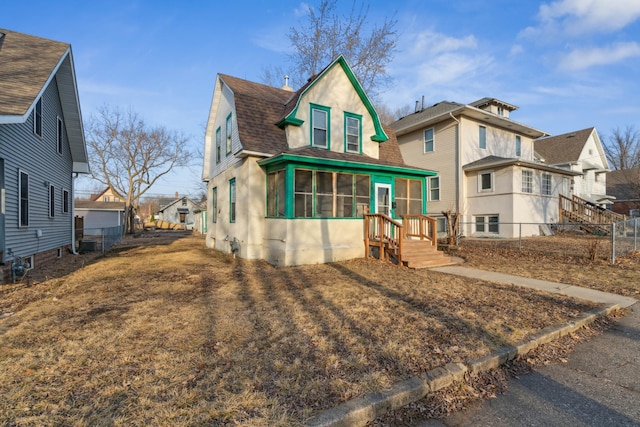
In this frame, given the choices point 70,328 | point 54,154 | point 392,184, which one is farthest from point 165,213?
point 70,328

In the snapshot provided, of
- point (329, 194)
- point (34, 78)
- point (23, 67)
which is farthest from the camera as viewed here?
point (329, 194)

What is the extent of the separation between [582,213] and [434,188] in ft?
31.2

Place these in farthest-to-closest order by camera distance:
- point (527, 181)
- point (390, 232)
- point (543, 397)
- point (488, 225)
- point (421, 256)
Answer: point (488, 225), point (527, 181), point (390, 232), point (421, 256), point (543, 397)

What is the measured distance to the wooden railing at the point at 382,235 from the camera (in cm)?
975

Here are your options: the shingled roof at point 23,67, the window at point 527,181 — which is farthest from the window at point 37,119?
the window at point 527,181

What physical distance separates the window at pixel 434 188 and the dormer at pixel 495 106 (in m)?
5.38

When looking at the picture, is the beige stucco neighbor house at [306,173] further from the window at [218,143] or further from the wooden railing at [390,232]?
the window at [218,143]

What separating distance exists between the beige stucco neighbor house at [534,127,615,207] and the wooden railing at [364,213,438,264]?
20324mm

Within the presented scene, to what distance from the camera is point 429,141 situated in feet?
66.1

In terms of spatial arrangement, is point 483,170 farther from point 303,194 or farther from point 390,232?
point 303,194

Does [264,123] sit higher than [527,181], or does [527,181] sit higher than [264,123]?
[264,123]

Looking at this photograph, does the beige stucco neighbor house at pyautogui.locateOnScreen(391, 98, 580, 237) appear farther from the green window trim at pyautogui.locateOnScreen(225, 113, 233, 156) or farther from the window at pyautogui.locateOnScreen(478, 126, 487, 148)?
the green window trim at pyautogui.locateOnScreen(225, 113, 233, 156)

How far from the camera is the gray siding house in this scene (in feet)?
25.0

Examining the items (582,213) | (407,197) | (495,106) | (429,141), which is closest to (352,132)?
(407,197)
